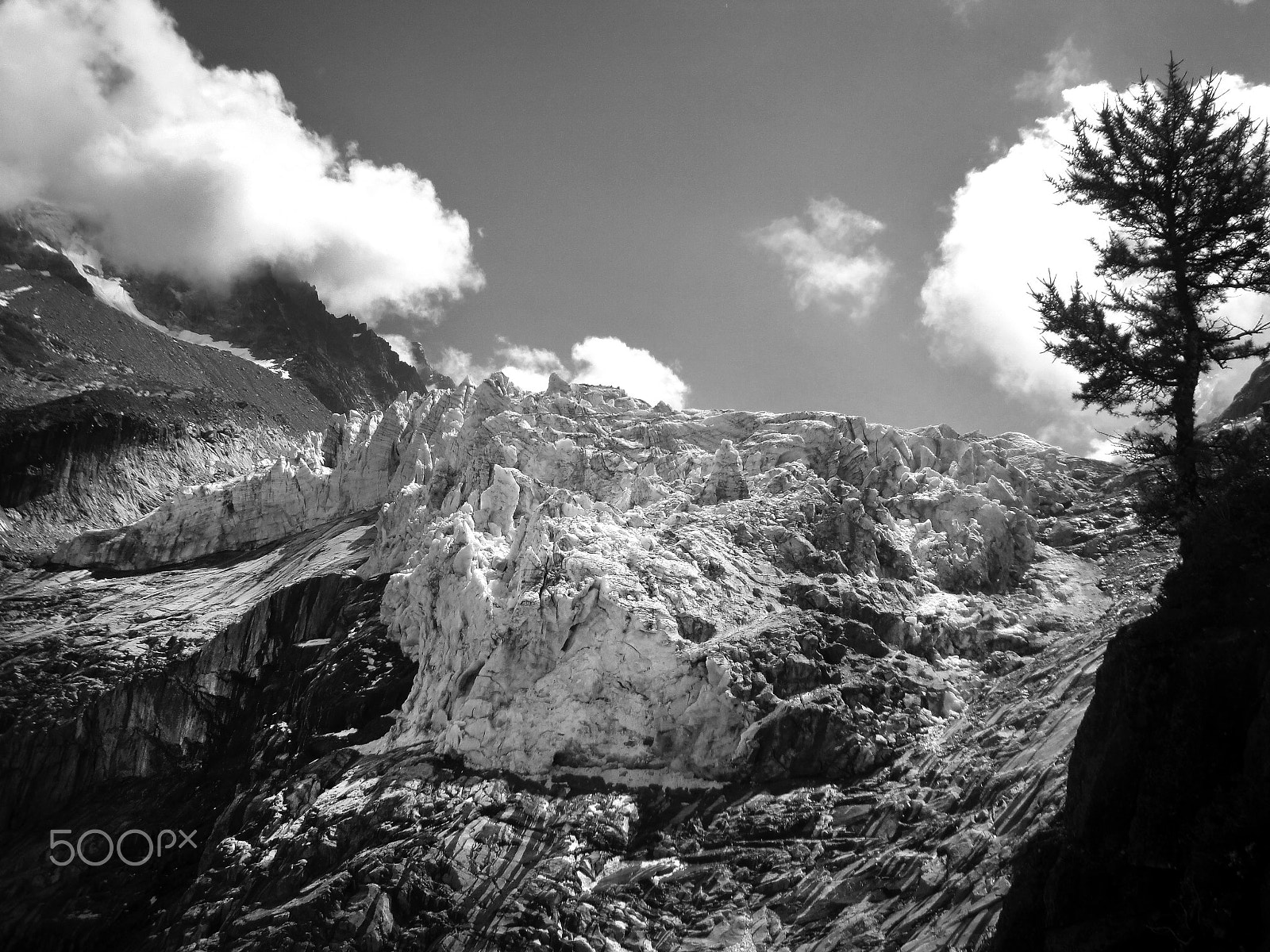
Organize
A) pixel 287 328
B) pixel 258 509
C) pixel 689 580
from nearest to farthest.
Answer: pixel 689 580
pixel 258 509
pixel 287 328

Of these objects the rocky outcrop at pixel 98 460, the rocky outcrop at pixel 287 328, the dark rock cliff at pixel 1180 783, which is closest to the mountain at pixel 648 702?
the dark rock cliff at pixel 1180 783

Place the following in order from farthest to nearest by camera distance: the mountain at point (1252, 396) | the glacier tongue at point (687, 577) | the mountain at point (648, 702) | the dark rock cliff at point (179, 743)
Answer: the mountain at point (1252, 396)
the dark rock cliff at point (179, 743)
the glacier tongue at point (687, 577)
the mountain at point (648, 702)

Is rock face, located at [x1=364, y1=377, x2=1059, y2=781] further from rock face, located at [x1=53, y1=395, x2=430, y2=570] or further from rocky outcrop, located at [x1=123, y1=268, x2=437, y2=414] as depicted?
rocky outcrop, located at [x1=123, y1=268, x2=437, y2=414]

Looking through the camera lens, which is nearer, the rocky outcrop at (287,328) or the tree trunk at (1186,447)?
the tree trunk at (1186,447)

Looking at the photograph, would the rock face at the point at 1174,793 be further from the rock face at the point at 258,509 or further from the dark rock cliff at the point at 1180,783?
the rock face at the point at 258,509

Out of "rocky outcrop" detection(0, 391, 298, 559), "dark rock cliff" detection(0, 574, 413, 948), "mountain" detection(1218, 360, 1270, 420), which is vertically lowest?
"dark rock cliff" detection(0, 574, 413, 948)

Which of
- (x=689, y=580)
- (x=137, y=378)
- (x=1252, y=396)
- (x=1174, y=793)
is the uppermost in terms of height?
(x=137, y=378)

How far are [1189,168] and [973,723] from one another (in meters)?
24.9

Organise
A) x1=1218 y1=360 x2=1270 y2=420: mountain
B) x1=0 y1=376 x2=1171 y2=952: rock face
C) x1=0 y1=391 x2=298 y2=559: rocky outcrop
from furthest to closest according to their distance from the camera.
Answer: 1. x1=0 y1=391 x2=298 y2=559: rocky outcrop
2. x1=1218 y1=360 x2=1270 y2=420: mountain
3. x1=0 y1=376 x2=1171 y2=952: rock face

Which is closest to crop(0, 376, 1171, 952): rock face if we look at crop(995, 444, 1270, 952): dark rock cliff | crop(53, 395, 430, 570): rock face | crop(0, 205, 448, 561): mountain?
crop(995, 444, 1270, 952): dark rock cliff

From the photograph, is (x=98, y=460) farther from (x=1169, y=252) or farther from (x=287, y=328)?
(x=1169, y=252)

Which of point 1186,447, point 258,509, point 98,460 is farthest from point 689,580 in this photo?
point 98,460

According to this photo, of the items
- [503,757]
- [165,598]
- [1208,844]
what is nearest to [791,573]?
[503,757]

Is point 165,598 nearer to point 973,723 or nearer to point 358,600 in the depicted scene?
point 358,600
